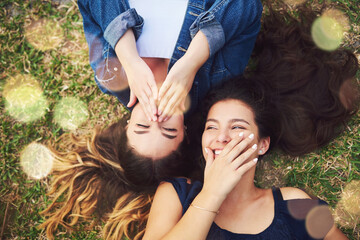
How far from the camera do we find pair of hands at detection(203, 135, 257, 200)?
2.12 meters

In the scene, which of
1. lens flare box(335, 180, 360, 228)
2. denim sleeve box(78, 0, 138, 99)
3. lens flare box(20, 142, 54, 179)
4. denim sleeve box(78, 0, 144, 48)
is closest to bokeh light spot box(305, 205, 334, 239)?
lens flare box(335, 180, 360, 228)

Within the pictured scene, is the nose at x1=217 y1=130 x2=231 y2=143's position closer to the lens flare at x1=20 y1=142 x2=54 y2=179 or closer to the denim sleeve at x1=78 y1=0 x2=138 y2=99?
the denim sleeve at x1=78 y1=0 x2=138 y2=99

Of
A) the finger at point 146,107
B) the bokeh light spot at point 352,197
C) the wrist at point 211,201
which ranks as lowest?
the bokeh light spot at point 352,197

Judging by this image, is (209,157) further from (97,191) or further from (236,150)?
(97,191)

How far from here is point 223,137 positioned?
85.6 inches

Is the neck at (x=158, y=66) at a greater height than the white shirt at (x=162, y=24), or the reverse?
the white shirt at (x=162, y=24)

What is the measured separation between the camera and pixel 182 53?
2.52m

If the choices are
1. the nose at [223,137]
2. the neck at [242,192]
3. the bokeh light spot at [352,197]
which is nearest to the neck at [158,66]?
the nose at [223,137]

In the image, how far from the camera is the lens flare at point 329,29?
2805mm

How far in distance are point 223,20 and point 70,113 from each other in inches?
69.2

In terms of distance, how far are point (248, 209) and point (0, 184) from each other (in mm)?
2405

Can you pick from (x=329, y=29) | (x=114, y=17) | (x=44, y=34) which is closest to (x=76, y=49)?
(x=44, y=34)

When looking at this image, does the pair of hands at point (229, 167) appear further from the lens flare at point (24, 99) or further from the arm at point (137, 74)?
the lens flare at point (24, 99)

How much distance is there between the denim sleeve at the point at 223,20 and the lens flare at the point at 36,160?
6.10 feet
